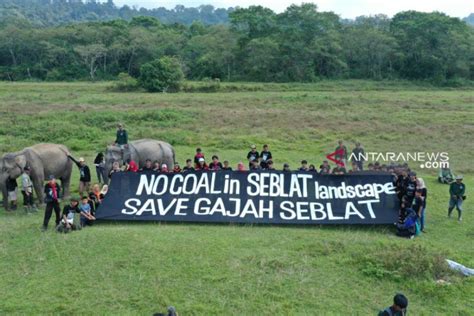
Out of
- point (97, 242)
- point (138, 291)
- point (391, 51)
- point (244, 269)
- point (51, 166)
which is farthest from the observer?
point (391, 51)

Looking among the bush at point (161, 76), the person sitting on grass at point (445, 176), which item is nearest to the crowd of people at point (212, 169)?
the person sitting on grass at point (445, 176)

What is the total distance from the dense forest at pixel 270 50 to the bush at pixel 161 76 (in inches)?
623

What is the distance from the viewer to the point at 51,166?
15.9m

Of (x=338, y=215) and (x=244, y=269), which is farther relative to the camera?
(x=338, y=215)

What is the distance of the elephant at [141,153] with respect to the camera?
16484 millimetres

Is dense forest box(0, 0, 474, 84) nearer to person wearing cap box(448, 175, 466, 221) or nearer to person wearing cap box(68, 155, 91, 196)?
person wearing cap box(68, 155, 91, 196)

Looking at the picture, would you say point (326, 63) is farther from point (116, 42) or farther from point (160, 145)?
point (160, 145)

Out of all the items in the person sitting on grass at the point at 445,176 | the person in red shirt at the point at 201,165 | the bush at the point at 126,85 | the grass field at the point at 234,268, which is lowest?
the grass field at the point at 234,268

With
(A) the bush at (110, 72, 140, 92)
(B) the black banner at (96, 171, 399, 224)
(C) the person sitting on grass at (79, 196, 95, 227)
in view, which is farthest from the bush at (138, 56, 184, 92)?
(C) the person sitting on grass at (79, 196, 95, 227)

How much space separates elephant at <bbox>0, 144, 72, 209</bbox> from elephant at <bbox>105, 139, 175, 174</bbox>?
1483mm

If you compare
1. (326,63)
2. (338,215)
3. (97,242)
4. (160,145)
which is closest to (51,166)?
(160,145)

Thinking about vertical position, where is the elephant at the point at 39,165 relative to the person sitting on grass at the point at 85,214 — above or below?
above

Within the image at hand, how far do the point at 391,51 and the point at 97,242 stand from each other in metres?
59.6

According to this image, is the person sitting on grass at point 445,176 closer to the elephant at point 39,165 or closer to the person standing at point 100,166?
the person standing at point 100,166
